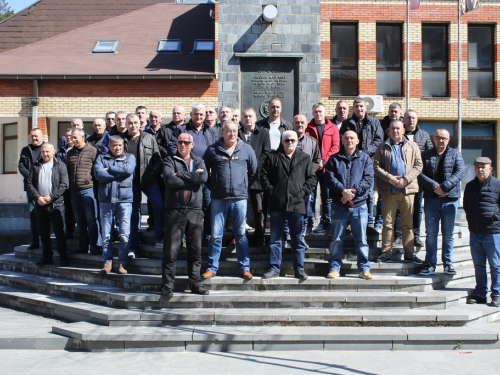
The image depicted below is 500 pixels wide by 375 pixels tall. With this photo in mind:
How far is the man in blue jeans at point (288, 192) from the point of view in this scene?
26.1ft

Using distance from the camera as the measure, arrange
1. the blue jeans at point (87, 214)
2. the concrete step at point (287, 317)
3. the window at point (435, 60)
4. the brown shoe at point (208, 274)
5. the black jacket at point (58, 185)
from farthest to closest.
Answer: the window at point (435, 60)
the black jacket at point (58, 185)
the blue jeans at point (87, 214)
the brown shoe at point (208, 274)
the concrete step at point (287, 317)

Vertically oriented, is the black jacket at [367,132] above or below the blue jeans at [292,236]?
above

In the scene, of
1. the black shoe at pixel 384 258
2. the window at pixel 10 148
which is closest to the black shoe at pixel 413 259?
the black shoe at pixel 384 258

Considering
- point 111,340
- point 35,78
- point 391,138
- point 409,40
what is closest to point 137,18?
point 35,78

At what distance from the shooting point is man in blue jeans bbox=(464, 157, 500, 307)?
8062mm

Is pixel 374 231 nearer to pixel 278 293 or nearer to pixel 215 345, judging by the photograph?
pixel 278 293

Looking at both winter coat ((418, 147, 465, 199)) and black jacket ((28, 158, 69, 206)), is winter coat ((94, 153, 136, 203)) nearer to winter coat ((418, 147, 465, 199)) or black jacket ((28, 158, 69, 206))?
black jacket ((28, 158, 69, 206))

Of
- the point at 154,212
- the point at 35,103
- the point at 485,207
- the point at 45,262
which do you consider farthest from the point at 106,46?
the point at 485,207

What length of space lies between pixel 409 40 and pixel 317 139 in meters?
12.8

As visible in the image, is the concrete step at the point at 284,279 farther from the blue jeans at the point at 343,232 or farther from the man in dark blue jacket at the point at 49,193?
the man in dark blue jacket at the point at 49,193

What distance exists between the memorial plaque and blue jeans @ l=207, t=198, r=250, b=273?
11.7ft

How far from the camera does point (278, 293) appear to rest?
309 inches

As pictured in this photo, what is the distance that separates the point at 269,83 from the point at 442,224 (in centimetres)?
433

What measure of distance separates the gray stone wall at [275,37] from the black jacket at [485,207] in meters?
3.94
